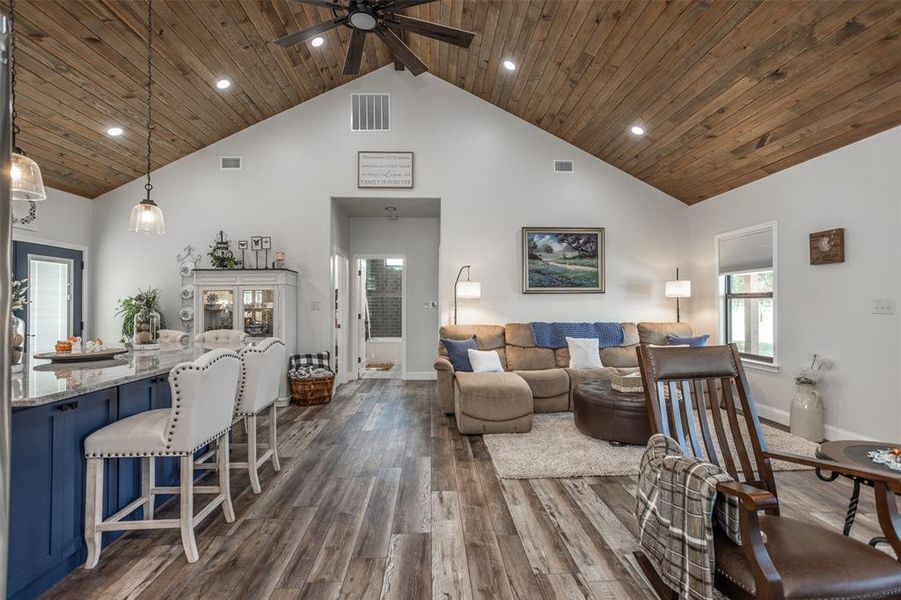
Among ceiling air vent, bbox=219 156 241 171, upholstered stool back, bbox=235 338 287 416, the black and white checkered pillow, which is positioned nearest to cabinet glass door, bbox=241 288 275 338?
the black and white checkered pillow

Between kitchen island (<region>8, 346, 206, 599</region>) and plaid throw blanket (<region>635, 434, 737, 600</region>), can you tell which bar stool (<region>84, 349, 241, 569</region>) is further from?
plaid throw blanket (<region>635, 434, 737, 600</region>)

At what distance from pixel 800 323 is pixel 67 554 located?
18.5 ft

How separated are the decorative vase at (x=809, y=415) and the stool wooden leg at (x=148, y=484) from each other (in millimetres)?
5062

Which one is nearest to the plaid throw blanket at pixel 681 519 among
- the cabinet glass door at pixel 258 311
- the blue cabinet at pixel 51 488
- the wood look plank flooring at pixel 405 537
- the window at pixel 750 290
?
the wood look plank flooring at pixel 405 537

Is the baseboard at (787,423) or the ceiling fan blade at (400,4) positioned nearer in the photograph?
the ceiling fan blade at (400,4)

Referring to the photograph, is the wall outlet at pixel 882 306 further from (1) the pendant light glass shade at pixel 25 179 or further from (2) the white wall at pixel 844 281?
(1) the pendant light glass shade at pixel 25 179

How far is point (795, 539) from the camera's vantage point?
4.26ft

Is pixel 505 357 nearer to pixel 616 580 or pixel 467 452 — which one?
pixel 467 452

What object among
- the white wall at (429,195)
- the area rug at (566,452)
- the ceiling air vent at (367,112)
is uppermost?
the ceiling air vent at (367,112)

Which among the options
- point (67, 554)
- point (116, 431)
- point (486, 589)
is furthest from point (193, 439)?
point (486, 589)

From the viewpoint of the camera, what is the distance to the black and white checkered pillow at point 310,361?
5.21 m

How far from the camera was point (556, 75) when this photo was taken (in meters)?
4.42

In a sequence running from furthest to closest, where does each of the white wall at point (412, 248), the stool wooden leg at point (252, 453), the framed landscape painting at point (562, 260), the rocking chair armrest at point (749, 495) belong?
the white wall at point (412, 248), the framed landscape painting at point (562, 260), the stool wooden leg at point (252, 453), the rocking chair armrest at point (749, 495)

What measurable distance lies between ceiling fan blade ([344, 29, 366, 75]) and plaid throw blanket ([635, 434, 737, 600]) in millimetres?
3168
